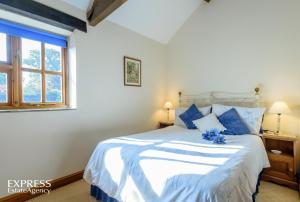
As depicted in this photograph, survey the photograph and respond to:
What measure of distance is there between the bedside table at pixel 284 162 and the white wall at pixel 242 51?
11.1 inches

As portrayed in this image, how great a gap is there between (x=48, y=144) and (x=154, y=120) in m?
2.26

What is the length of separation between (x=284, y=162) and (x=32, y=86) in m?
3.56

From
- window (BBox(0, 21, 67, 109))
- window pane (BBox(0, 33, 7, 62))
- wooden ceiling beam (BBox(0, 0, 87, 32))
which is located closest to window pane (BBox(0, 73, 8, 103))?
window (BBox(0, 21, 67, 109))

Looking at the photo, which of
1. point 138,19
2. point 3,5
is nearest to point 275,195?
point 138,19

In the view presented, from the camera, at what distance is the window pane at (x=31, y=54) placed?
2.40 metres

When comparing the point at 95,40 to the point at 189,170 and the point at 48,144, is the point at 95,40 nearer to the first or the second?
the point at 48,144

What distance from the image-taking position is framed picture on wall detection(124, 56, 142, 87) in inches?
→ 137

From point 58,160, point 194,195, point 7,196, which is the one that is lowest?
point 7,196

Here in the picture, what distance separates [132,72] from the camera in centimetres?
360

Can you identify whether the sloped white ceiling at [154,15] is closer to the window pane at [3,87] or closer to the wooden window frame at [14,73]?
the wooden window frame at [14,73]

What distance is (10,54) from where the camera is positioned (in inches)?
Result: 89.4

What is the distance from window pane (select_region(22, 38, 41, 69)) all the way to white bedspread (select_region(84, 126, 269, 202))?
1.45m

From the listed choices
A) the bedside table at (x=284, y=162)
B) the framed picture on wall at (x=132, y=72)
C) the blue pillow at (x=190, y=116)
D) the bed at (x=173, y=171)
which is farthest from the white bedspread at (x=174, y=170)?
the framed picture on wall at (x=132, y=72)

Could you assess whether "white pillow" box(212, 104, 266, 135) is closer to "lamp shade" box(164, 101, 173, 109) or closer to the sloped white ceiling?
"lamp shade" box(164, 101, 173, 109)
